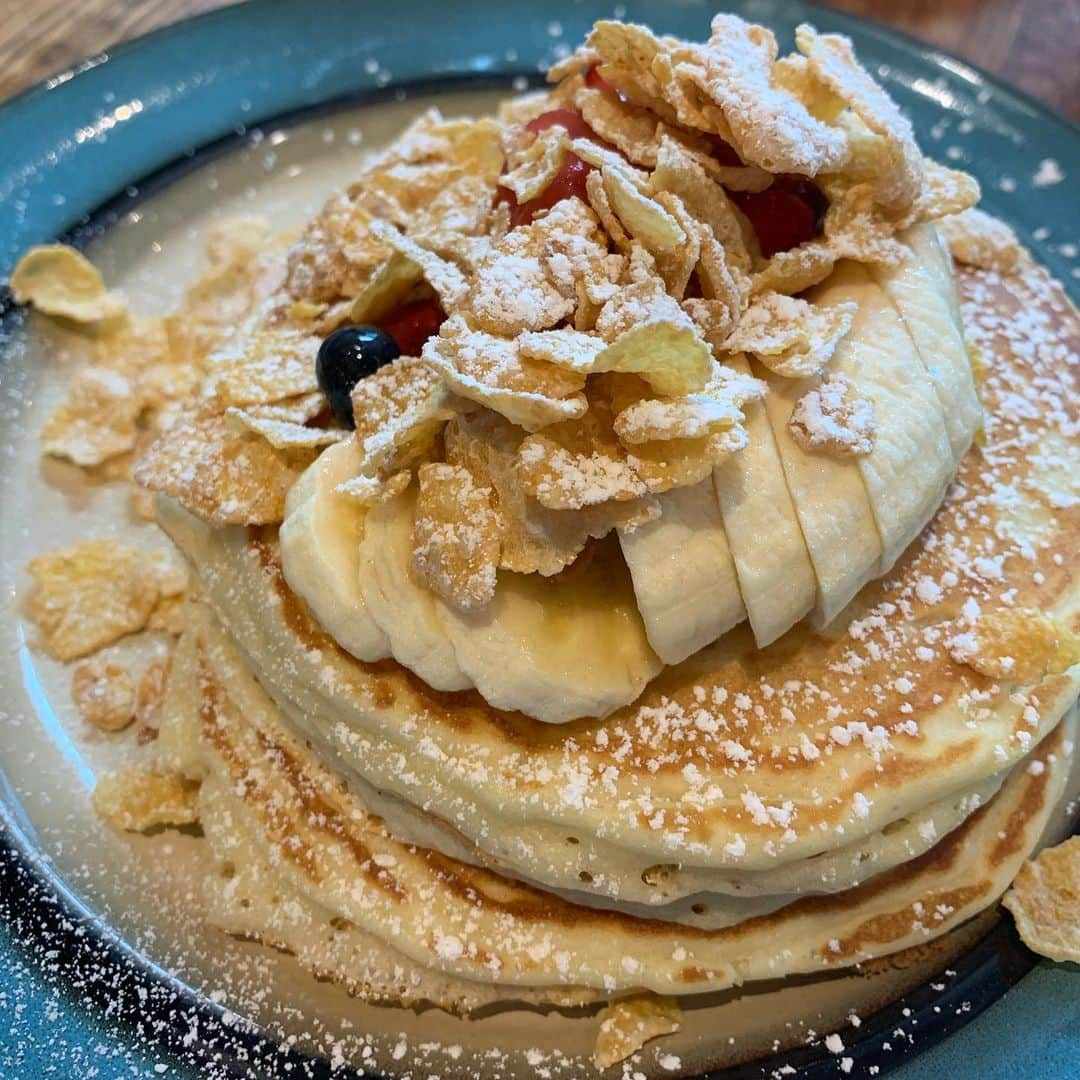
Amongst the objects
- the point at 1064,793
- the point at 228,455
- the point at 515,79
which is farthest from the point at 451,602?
the point at 515,79

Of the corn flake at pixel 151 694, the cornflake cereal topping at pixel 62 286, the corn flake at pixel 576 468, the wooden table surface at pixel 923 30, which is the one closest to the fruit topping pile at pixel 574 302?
the corn flake at pixel 576 468

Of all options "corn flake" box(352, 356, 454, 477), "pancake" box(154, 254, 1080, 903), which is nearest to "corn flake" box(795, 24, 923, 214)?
"pancake" box(154, 254, 1080, 903)

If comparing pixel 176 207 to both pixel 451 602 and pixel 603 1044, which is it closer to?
pixel 451 602

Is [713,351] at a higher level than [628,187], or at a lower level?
lower

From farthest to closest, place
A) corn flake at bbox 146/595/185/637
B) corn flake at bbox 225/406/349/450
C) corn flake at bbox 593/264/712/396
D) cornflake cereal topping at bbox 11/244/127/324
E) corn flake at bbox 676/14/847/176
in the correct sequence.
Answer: cornflake cereal topping at bbox 11/244/127/324
corn flake at bbox 146/595/185/637
corn flake at bbox 225/406/349/450
corn flake at bbox 676/14/847/176
corn flake at bbox 593/264/712/396

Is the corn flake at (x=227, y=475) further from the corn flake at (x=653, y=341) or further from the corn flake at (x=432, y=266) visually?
the corn flake at (x=653, y=341)

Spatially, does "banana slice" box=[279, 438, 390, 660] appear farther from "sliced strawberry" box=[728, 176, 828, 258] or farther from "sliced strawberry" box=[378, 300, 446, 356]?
"sliced strawberry" box=[728, 176, 828, 258]

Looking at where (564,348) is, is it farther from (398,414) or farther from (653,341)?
(398,414)
